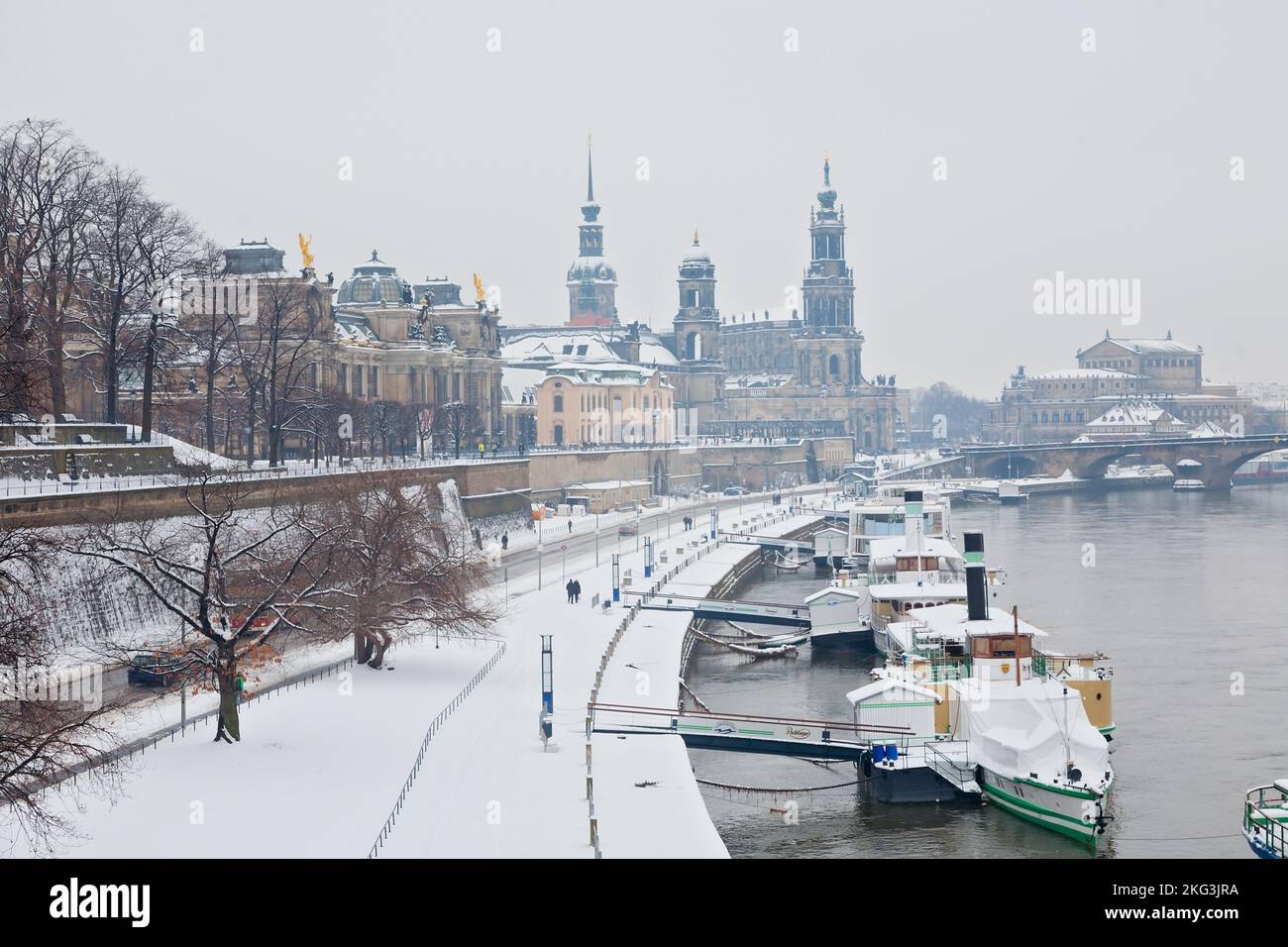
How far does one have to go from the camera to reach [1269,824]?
1011 inches

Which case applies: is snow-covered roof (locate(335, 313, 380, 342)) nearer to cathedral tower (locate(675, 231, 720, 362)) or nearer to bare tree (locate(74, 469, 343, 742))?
bare tree (locate(74, 469, 343, 742))

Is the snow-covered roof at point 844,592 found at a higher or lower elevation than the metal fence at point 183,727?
higher

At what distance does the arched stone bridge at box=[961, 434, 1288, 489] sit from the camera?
454ft

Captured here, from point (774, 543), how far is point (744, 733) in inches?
1956

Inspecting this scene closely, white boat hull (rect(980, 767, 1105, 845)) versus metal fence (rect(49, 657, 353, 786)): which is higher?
metal fence (rect(49, 657, 353, 786))

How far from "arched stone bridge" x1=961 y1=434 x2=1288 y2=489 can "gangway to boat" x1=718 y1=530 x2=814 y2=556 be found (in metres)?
66.8

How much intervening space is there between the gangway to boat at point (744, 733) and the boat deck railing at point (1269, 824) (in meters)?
7.34

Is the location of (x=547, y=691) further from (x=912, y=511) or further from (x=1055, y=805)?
(x=912, y=511)

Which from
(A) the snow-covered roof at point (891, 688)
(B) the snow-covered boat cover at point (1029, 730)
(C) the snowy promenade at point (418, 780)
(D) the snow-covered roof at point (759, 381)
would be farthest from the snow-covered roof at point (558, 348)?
(B) the snow-covered boat cover at point (1029, 730)

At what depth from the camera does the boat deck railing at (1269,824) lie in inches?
1000

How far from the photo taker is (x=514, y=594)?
5234cm

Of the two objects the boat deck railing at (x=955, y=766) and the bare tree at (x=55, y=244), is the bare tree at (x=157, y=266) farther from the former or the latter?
the boat deck railing at (x=955, y=766)
